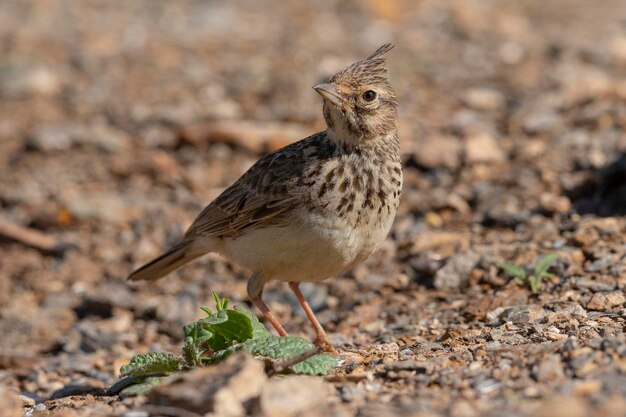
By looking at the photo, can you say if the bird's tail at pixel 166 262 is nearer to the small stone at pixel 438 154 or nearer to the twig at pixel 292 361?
the twig at pixel 292 361

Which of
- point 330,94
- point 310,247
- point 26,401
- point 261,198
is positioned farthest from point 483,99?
point 26,401

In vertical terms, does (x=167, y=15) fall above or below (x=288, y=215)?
above

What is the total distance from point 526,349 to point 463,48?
9252 mm

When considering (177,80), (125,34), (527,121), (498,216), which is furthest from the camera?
(125,34)

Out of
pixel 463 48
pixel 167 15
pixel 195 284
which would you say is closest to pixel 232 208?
pixel 195 284

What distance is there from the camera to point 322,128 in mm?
11188

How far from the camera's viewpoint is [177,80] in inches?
515

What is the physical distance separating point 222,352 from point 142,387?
503 mm

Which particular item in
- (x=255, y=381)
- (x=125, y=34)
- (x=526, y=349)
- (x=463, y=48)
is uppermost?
(x=125, y=34)

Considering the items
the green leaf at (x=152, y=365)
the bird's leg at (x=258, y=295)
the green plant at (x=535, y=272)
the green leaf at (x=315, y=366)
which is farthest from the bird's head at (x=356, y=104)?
the green leaf at (x=152, y=365)

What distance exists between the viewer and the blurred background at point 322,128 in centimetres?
627

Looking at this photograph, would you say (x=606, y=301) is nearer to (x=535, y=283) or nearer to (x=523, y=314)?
(x=523, y=314)

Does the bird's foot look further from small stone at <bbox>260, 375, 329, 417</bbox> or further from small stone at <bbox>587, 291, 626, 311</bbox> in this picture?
small stone at <bbox>587, 291, 626, 311</bbox>

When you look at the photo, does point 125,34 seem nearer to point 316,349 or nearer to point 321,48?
point 321,48
